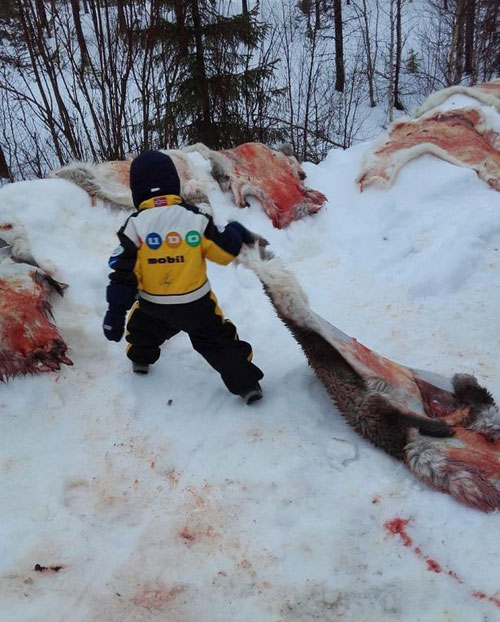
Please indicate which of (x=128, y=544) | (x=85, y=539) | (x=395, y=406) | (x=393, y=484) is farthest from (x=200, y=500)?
(x=395, y=406)

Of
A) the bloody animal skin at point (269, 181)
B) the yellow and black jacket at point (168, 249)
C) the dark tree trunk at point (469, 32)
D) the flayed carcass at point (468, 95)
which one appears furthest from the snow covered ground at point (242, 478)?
the dark tree trunk at point (469, 32)

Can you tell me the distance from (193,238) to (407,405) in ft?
4.29

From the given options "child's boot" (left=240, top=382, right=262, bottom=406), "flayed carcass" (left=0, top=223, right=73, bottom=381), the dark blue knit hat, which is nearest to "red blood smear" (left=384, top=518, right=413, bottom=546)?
"child's boot" (left=240, top=382, right=262, bottom=406)

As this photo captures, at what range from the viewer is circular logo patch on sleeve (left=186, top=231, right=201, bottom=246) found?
8.04 feet

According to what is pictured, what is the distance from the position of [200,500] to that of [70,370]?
1.22 metres

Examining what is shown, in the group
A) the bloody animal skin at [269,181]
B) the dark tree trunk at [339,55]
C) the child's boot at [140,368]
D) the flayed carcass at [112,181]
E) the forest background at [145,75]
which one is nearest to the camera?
the child's boot at [140,368]

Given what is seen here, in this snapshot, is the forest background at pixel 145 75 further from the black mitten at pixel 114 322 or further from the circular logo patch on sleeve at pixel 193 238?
the black mitten at pixel 114 322

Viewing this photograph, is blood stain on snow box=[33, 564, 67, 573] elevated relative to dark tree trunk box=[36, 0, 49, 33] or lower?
lower

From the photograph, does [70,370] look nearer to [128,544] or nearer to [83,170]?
[128,544]

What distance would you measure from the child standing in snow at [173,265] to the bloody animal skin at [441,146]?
2799 millimetres

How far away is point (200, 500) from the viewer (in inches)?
83.4

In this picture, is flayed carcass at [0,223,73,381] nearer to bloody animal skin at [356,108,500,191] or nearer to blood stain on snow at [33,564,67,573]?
blood stain on snow at [33,564,67,573]

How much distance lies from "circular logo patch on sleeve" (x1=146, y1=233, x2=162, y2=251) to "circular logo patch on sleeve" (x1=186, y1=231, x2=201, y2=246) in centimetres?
14

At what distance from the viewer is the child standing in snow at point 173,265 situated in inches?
96.6
